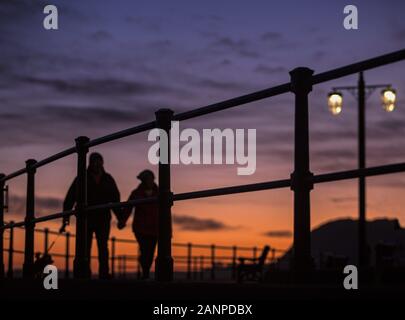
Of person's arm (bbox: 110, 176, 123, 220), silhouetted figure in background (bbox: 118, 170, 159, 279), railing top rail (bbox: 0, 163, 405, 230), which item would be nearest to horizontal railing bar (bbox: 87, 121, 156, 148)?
railing top rail (bbox: 0, 163, 405, 230)

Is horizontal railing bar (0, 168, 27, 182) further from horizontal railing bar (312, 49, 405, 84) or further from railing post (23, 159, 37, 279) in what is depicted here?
horizontal railing bar (312, 49, 405, 84)

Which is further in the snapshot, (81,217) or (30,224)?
(30,224)

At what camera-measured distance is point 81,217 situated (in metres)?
8.66

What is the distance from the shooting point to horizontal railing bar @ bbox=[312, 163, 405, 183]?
463cm

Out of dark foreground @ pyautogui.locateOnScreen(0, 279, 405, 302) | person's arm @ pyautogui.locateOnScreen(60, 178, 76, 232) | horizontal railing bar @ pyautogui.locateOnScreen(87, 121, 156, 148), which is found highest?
horizontal railing bar @ pyautogui.locateOnScreen(87, 121, 156, 148)

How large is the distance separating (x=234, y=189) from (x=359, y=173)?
4.44ft

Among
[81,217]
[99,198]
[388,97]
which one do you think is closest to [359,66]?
[81,217]

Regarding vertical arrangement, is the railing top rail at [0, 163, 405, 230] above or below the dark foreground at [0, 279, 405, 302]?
above

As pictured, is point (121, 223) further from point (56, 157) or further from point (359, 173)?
point (359, 173)

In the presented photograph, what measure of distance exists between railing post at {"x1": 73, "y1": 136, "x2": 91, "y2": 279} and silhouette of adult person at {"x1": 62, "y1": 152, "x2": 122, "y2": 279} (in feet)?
5.31

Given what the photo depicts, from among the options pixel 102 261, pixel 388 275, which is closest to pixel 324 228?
pixel 388 275

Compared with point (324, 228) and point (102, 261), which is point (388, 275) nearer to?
point (102, 261)

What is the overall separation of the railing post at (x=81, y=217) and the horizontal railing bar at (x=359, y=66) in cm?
384
